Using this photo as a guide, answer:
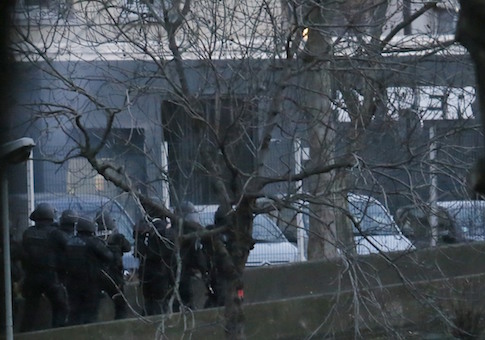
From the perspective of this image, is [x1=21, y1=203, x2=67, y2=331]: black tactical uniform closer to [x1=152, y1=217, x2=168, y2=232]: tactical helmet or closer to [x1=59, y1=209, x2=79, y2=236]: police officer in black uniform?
[x1=59, y1=209, x2=79, y2=236]: police officer in black uniform

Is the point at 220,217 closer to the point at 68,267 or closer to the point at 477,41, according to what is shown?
the point at 68,267

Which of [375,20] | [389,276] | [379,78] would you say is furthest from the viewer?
[389,276]

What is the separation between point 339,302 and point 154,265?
2.26 meters

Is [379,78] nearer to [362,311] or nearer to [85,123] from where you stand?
[362,311]

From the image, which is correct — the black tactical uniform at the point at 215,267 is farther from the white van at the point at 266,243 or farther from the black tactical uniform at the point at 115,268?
the black tactical uniform at the point at 115,268

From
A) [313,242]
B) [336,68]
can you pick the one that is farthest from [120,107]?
[313,242]

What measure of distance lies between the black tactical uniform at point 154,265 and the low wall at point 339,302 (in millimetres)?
301

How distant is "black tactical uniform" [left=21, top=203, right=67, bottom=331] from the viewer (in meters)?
11.4

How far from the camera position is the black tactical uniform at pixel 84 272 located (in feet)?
37.2

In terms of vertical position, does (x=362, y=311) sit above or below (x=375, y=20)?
below

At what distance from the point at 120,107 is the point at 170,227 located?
127 cm

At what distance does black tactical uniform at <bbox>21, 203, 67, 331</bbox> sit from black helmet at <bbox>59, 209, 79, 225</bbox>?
0.48 ft

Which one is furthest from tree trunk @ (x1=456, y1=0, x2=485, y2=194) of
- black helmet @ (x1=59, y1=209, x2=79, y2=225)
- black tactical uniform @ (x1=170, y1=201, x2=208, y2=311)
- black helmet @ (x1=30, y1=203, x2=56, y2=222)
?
black helmet @ (x1=30, y1=203, x2=56, y2=222)

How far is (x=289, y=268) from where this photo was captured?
13398 millimetres
